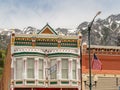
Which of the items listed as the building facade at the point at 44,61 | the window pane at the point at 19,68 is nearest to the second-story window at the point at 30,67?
the building facade at the point at 44,61

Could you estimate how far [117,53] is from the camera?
2142 inches

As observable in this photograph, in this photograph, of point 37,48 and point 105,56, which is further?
point 105,56

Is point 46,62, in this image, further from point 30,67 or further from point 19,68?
point 19,68

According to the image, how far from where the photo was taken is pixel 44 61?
49.7 meters

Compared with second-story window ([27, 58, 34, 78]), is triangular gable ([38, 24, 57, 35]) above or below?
above

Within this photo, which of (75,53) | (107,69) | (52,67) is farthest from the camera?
(107,69)

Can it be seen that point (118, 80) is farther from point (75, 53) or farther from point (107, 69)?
point (75, 53)

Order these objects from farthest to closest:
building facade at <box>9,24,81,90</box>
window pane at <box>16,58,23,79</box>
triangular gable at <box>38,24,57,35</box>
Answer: triangular gable at <box>38,24,57,35</box> → window pane at <box>16,58,23,79</box> → building facade at <box>9,24,81,90</box>

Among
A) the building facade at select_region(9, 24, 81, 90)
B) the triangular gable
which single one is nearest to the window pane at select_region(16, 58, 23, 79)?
the building facade at select_region(9, 24, 81, 90)

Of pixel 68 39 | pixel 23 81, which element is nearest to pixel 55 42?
pixel 68 39

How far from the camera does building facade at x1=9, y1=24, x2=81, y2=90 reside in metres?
48.7

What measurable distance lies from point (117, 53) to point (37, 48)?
34.9 feet

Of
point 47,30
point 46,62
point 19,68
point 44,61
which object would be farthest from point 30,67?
point 47,30

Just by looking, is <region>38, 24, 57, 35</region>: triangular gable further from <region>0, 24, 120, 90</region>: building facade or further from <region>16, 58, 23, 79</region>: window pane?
<region>16, 58, 23, 79</region>: window pane
